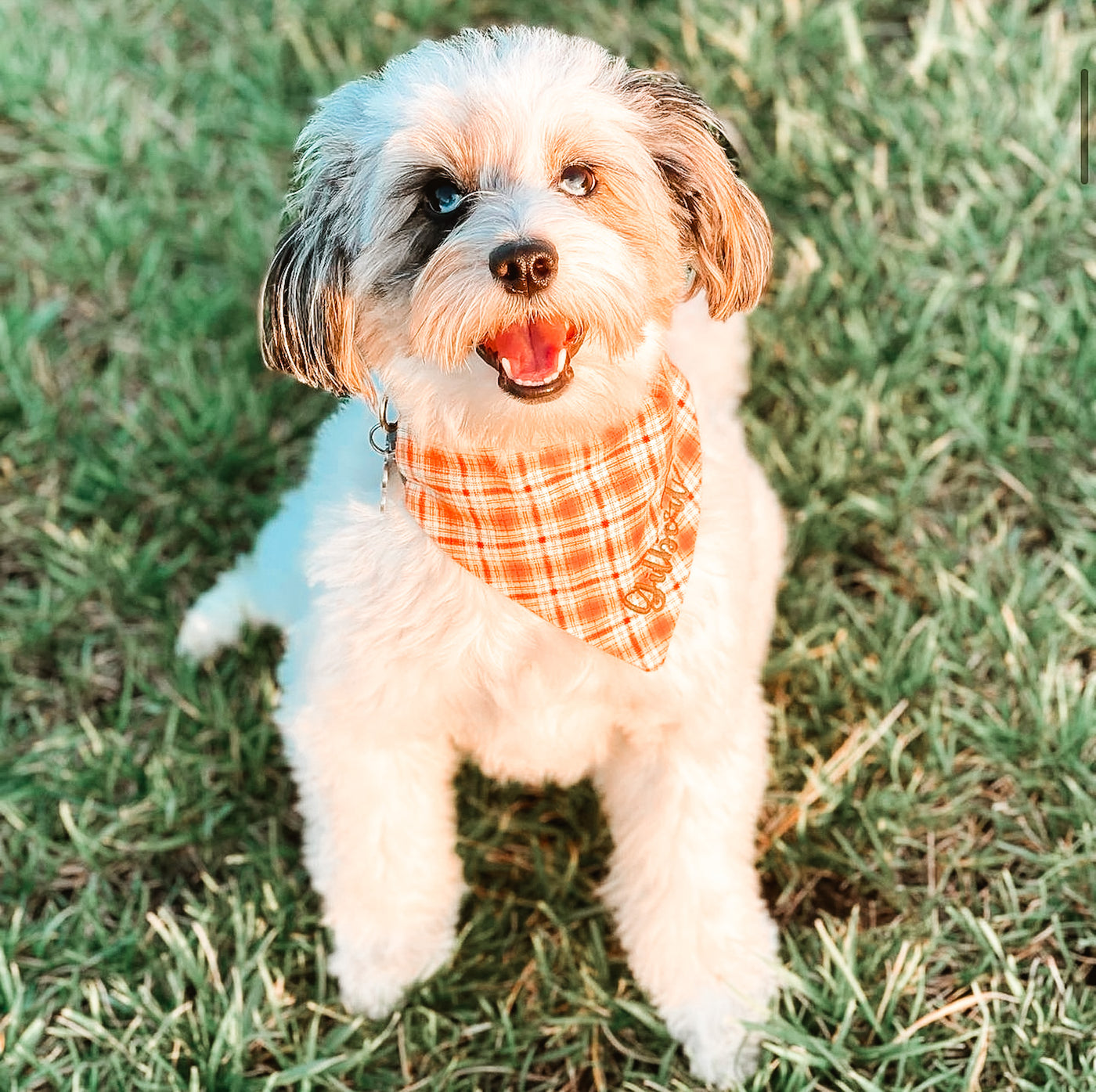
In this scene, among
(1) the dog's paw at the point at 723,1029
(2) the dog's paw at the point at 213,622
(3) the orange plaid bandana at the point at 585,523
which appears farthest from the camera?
(2) the dog's paw at the point at 213,622

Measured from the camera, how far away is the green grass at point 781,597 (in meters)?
3.23

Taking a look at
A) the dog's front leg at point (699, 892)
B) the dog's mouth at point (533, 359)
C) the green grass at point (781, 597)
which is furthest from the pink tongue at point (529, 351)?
the green grass at point (781, 597)

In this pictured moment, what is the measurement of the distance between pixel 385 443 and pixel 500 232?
717 millimetres

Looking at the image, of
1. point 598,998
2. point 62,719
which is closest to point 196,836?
point 62,719

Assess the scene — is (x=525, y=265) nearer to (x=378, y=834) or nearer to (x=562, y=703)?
(x=562, y=703)

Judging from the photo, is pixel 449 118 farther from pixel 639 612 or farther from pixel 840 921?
pixel 840 921

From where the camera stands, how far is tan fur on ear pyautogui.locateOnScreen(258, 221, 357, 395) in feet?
8.18

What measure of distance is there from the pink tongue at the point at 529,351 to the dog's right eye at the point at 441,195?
28 centimetres

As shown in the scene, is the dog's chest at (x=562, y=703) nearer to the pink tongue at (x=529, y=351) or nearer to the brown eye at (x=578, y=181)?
the pink tongue at (x=529, y=351)

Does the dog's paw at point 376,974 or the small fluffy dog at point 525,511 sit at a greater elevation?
the small fluffy dog at point 525,511

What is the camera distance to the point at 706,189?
8.49 feet

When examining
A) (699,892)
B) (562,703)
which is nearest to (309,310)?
(562,703)

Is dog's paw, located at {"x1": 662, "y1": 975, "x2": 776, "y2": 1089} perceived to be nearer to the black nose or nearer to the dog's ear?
the dog's ear

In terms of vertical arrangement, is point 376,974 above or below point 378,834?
below
